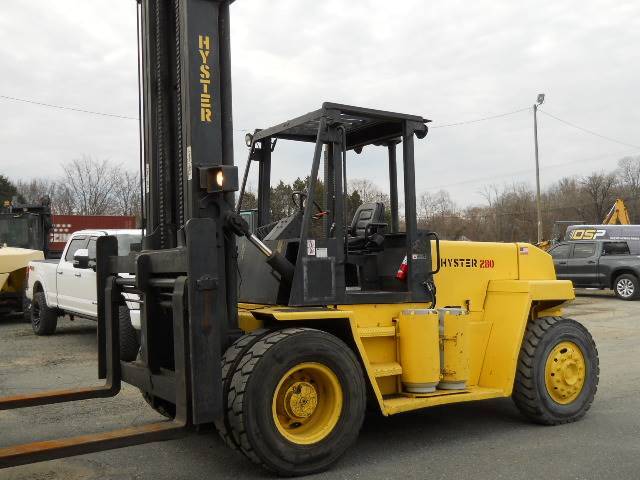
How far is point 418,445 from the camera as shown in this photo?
563cm

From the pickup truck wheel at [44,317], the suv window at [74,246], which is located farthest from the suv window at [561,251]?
the pickup truck wheel at [44,317]

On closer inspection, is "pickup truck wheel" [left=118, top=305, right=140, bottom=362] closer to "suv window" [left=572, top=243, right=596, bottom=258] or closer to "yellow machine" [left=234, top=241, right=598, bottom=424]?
"yellow machine" [left=234, top=241, right=598, bottom=424]

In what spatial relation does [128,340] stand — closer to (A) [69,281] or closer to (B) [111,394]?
(B) [111,394]

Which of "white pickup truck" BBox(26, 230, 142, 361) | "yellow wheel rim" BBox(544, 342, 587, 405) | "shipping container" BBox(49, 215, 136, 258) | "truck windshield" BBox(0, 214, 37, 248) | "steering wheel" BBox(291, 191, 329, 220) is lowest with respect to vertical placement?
"yellow wheel rim" BBox(544, 342, 587, 405)

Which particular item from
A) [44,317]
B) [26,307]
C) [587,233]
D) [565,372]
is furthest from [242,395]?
[587,233]

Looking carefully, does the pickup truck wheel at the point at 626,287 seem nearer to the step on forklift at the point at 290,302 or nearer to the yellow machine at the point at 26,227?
the step on forklift at the point at 290,302

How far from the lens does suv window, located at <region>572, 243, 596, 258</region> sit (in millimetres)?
20938

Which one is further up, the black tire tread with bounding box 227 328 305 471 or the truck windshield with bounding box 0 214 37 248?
the truck windshield with bounding box 0 214 37 248

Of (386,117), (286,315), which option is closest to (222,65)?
(386,117)

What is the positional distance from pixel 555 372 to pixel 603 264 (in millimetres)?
15520

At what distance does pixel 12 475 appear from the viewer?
496 centimetres

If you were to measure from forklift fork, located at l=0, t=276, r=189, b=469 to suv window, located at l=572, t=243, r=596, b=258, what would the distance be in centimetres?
1830

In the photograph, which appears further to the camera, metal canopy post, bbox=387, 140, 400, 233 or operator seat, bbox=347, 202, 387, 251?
metal canopy post, bbox=387, 140, 400, 233

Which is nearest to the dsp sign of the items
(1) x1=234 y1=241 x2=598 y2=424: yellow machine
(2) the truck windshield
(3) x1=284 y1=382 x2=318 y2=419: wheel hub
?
(2) the truck windshield
